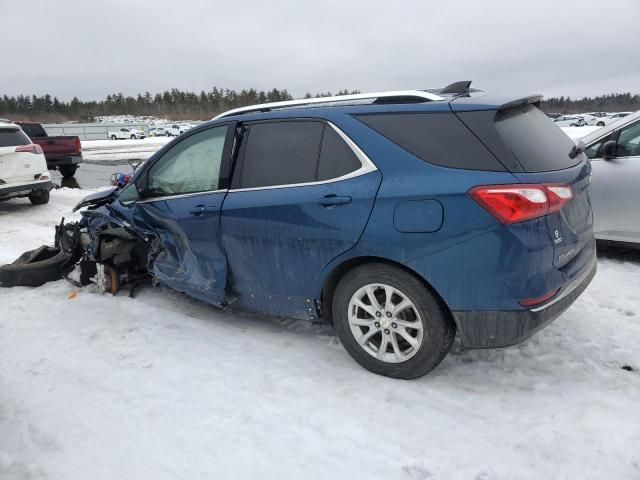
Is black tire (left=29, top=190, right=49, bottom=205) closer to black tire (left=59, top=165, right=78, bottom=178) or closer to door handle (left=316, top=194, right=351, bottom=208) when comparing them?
black tire (left=59, top=165, right=78, bottom=178)

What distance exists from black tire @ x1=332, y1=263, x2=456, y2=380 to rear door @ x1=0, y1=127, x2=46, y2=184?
326 inches

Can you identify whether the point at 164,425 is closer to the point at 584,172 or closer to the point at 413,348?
the point at 413,348

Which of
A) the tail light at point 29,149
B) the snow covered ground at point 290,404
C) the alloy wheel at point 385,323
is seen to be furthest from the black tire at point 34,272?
the tail light at point 29,149

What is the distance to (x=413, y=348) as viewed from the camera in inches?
116

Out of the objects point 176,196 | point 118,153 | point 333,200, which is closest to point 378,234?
point 333,200

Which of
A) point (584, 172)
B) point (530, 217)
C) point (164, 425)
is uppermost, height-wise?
point (584, 172)

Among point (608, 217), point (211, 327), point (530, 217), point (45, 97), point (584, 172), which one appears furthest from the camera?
point (45, 97)

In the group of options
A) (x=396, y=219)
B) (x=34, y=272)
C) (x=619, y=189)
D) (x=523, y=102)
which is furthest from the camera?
(x=619, y=189)

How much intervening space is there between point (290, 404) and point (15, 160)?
853 centimetres

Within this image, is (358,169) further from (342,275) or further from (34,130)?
(34,130)

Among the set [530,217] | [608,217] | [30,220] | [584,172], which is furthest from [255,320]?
[30,220]

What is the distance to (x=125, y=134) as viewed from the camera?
179ft

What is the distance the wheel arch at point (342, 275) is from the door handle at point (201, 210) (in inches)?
42.0

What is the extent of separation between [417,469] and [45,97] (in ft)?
450
